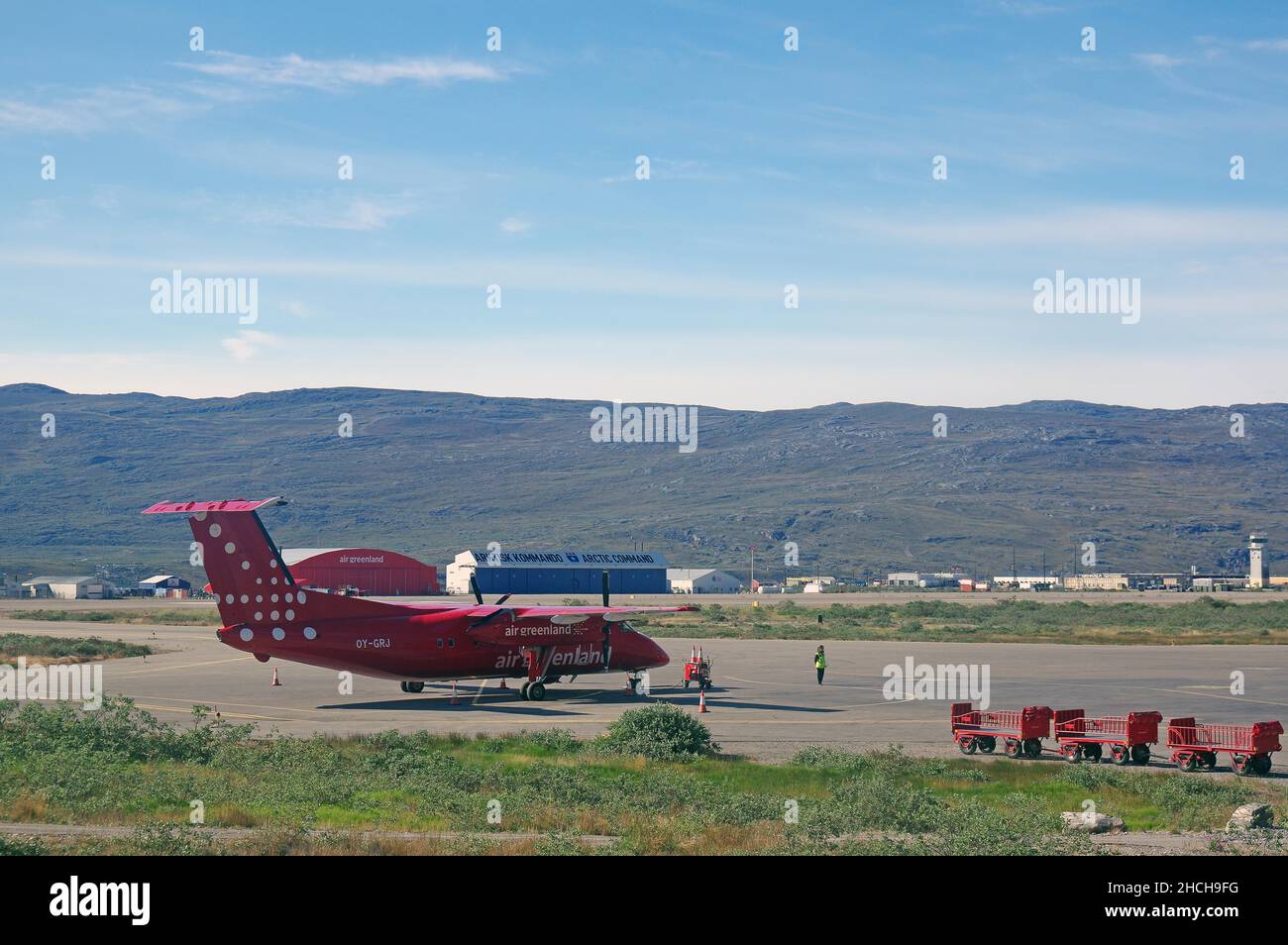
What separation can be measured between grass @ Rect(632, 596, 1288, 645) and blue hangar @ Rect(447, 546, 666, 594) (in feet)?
125

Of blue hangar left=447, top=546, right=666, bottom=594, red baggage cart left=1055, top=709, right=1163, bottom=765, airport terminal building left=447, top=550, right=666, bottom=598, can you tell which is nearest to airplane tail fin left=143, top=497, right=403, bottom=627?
red baggage cart left=1055, top=709, right=1163, bottom=765

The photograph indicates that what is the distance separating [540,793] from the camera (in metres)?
22.7

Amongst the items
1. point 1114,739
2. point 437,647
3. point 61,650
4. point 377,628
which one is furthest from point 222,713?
point 61,650

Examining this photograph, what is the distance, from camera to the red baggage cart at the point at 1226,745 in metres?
28.0

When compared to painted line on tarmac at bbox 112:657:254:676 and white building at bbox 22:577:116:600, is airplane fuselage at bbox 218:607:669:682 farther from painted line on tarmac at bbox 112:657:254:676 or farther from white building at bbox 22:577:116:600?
white building at bbox 22:577:116:600

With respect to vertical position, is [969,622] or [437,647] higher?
[437,647]

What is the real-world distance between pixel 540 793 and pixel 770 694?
24339mm

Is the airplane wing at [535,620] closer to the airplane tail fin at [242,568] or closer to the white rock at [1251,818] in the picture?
the airplane tail fin at [242,568]

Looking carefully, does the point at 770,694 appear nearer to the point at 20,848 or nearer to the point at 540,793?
the point at 540,793

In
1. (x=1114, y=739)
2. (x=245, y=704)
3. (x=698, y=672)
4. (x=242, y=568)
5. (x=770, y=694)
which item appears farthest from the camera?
(x=770, y=694)

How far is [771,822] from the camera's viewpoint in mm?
20141
